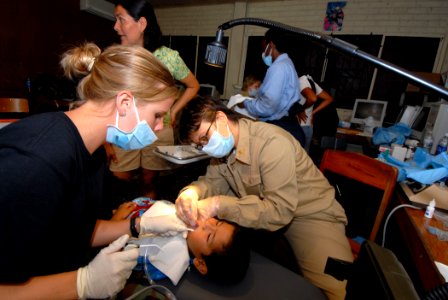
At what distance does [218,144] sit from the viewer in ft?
4.81

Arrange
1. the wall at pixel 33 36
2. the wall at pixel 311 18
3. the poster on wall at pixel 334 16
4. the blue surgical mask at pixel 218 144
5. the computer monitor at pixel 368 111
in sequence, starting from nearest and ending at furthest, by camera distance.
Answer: the blue surgical mask at pixel 218 144 < the wall at pixel 311 18 < the computer monitor at pixel 368 111 < the poster on wall at pixel 334 16 < the wall at pixel 33 36

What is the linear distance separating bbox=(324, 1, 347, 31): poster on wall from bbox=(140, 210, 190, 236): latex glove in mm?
5450

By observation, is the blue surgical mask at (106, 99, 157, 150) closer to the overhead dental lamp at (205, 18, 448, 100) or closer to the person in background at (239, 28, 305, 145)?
the overhead dental lamp at (205, 18, 448, 100)

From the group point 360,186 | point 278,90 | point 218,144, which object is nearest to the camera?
point 218,144

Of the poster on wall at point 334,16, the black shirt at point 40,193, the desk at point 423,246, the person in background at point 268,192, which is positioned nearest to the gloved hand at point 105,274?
the black shirt at point 40,193

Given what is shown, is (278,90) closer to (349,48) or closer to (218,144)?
(218,144)

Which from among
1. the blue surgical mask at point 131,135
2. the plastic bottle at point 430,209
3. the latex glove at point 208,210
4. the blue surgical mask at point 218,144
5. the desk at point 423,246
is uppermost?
the blue surgical mask at point 131,135

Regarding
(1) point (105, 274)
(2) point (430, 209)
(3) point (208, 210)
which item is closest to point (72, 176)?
(1) point (105, 274)

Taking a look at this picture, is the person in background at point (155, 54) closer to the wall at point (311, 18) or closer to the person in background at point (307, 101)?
the person in background at point (307, 101)

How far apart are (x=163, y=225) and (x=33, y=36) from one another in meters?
6.43

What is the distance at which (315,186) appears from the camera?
1.54 m

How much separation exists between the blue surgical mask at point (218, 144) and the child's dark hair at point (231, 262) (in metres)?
0.48

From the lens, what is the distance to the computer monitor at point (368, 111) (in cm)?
472

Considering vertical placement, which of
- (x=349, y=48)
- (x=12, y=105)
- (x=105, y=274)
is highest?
(x=349, y=48)
